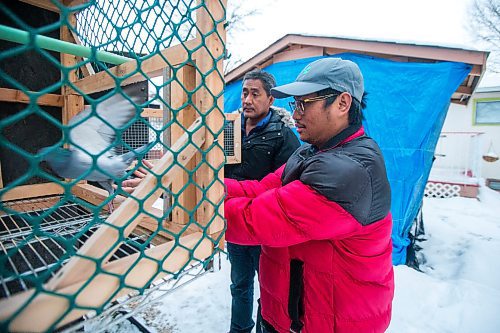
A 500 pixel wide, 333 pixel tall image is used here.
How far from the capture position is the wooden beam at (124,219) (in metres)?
0.67

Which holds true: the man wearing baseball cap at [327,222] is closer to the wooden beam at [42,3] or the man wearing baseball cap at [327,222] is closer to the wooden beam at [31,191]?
the wooden beam at [31,191]

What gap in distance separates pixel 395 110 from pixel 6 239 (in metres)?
4.35

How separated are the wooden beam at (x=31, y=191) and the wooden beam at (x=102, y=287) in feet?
4.77

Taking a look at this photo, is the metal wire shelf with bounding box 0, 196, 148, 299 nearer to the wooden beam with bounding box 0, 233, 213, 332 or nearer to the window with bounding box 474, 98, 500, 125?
the wooden beam with bounding box 0, 233, 213, 332

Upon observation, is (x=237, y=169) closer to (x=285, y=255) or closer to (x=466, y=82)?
(x=285, y=255)

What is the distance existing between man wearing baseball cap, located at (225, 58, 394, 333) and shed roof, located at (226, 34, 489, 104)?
3.20 m

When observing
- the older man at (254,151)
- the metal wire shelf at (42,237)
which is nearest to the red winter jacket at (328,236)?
the metal wire shelf at (42,237)

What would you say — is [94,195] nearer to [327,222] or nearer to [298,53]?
[327,222]

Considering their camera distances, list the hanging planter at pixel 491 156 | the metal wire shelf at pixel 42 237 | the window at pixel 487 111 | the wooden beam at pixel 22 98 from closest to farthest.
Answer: the metal wire shelf at pixel 42 237 < the wooden beam at pixel 22 98 < the hanging planter at pixel 491 156 < the window at pixel 487 111

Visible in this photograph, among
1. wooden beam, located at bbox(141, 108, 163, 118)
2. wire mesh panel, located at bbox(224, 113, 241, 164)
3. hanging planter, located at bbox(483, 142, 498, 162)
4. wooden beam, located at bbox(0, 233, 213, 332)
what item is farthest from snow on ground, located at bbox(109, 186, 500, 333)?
hanging planter, located at bbox(483, 142, 498, 162)

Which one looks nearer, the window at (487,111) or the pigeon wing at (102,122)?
Answer: the pigeon wing at (102,122)

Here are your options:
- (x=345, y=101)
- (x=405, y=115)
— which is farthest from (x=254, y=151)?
(x=405, y=115)

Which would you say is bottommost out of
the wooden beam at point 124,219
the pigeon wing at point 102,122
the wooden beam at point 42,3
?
the wooden beam at point 124,219

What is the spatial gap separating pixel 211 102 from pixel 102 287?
0.64 metres
